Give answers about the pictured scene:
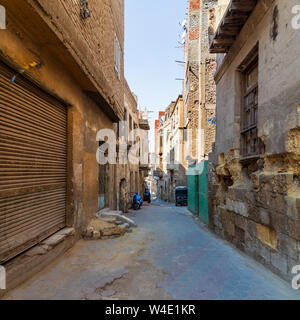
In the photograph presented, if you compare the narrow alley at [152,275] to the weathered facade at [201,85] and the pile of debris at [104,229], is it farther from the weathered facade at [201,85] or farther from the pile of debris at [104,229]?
the weathered facade at [201,85]

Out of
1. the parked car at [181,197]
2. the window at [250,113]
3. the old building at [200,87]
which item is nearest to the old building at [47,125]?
the window at [250,113]

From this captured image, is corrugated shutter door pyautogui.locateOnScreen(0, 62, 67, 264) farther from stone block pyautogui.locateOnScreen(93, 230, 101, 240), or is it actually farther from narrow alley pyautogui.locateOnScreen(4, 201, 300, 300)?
stone block pyautogui.locateOnScreen(93, 230, 101, 240)

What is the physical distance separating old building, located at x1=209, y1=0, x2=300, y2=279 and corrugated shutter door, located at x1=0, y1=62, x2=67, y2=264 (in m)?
3.79

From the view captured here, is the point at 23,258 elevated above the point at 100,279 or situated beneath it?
elevated above

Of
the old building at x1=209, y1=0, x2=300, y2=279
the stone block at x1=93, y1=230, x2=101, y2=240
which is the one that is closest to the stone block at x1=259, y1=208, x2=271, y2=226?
the old building at x1=209, y1=0, x2=300, y2=279

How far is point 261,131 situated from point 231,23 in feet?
8.55

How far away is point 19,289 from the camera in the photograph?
9.39 ft

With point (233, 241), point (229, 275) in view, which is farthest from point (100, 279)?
point (233, 241)

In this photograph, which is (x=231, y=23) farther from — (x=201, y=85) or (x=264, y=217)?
(x=201, y=85)

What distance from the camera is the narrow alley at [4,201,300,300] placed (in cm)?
285

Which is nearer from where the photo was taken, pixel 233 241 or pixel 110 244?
pixel 110 244

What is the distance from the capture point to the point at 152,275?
344 centimetres

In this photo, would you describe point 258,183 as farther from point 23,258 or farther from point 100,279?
point 23,258
